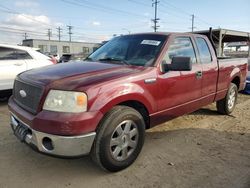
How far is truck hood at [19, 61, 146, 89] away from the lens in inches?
123

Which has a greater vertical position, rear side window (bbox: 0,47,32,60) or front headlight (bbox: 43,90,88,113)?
rear side window (bbox: 0,47,32,60)

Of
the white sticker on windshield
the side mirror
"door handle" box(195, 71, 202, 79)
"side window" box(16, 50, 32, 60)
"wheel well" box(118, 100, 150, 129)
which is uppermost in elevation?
the white sticker on windshield

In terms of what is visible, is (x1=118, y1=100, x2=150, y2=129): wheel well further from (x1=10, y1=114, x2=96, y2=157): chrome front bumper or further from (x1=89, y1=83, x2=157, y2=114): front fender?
(x1=10, y1=114, x2=96, y2=157): chrome front bumper

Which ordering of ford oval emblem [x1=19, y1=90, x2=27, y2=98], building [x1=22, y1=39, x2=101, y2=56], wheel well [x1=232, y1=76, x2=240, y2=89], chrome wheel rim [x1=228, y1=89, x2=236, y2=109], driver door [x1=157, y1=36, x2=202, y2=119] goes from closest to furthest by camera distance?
ford oval emblem [x1=19, y1=90, x2=27, y2=98]
driver door [x1=157, y1=36, x2=202, y2=119]
chrome wheel rim [x1=228, y1=89, x2=236, y2=109]
wheel well [x1=232, y1=76, x2=240, y2=89]
building [x1=22, y1=39, x2=101, y2=56]

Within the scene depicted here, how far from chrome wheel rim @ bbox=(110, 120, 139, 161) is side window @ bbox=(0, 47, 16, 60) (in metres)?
4.89

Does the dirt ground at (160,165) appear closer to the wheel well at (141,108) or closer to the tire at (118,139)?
the tire at (118,139)

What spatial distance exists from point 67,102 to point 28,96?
0.67 m

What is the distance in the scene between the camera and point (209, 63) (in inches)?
201

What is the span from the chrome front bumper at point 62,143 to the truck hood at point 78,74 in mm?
556

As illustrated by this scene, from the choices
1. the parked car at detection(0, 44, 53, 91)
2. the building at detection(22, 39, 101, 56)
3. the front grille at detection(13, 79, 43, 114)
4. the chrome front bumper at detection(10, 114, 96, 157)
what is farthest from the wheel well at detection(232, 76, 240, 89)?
the building at detection(22, 39, 101, 56)

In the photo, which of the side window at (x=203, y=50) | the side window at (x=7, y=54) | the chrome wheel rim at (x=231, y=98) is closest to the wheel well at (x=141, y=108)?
the side window at (x=203, y=50)

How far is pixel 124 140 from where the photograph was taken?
3453 mm

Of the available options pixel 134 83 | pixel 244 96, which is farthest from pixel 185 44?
pixel 244 96

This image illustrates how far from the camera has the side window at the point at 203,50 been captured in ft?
16.3
